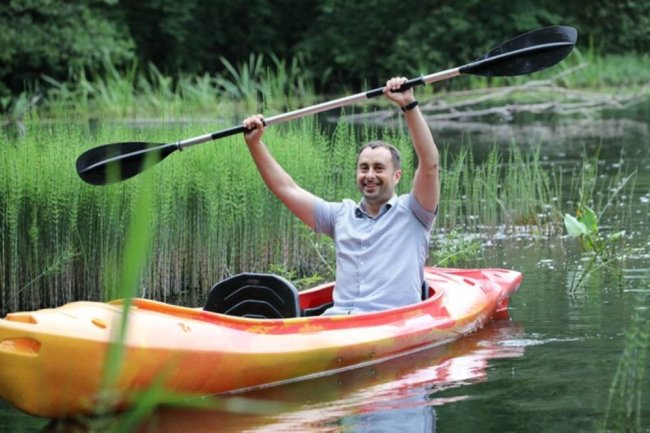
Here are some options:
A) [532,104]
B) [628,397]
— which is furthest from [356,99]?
[532,104]

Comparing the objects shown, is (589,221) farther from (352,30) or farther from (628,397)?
(352,30)

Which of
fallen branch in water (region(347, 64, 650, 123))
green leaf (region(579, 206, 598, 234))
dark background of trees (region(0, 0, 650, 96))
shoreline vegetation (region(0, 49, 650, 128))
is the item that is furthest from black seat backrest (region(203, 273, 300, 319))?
dark background of trees (region(0, 0, 650, 96))

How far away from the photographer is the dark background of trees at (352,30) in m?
27.7

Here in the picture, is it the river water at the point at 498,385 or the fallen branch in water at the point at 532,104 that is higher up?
the fallen branch in water at the point at 532,104

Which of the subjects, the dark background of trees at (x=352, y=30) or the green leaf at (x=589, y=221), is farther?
the dark background of trees at (x=352, y=30)

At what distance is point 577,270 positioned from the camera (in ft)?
26.7

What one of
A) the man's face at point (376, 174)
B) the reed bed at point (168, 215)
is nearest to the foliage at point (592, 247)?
the reed bed at point (168, 215)

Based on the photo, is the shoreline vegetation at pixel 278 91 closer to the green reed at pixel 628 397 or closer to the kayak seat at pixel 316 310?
the kayak seat at pixel 316 310

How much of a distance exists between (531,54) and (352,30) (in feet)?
74.3

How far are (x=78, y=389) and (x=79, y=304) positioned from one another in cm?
39

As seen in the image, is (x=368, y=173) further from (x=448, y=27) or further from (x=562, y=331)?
(x=448, y=27)

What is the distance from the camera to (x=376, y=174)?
20.2 ft

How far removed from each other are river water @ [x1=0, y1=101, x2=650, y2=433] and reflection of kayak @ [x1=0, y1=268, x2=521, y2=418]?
8cm

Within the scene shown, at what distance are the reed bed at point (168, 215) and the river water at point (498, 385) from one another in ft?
4.40
